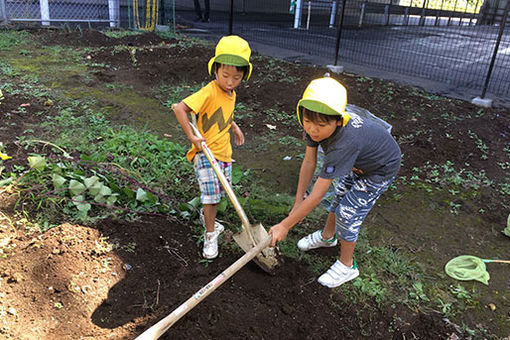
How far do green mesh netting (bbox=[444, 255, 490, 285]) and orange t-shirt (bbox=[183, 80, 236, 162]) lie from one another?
1736mm

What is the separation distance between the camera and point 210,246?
2.59 metres

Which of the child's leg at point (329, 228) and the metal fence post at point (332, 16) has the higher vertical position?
the metal fence post at point (332, 16)

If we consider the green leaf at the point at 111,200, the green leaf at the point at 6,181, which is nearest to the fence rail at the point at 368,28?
the green leaf at the point at 111,200

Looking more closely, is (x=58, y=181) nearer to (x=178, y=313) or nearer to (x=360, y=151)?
(x=178, y=313)

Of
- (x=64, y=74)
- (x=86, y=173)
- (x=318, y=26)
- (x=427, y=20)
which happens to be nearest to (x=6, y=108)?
(x=64, y=74)

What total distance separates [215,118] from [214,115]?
20 millimetres

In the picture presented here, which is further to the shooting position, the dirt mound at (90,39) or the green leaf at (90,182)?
the dirt mound at (90,39)

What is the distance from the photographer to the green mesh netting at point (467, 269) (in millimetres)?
2668

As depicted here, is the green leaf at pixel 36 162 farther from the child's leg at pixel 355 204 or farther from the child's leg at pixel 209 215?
the child's leg at pixel 355 204

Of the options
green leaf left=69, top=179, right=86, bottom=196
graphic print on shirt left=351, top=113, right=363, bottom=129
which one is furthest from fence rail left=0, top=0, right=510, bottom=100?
green leaf left=69, top=179, right=86, bottom=196

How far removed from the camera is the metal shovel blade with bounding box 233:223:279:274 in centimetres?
245

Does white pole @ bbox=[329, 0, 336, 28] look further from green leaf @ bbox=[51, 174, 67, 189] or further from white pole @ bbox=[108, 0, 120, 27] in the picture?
green leaf @ bbox=[51, 174, 67, 189]

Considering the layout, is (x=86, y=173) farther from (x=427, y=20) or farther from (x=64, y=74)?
(x=427, y=20)

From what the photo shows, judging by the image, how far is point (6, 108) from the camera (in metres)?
4.57
